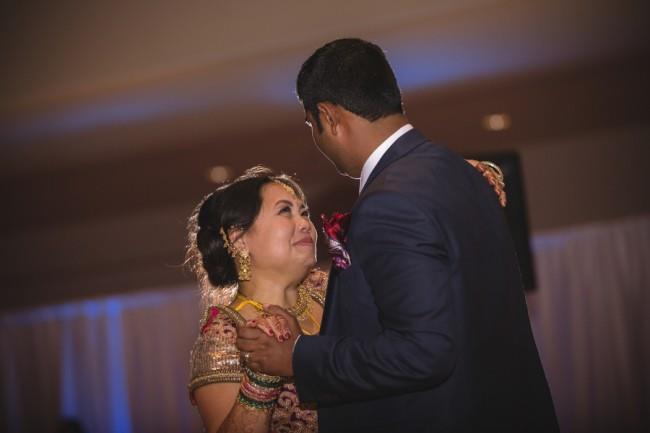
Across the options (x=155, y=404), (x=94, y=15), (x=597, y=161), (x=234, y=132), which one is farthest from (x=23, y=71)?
(x=597, y=161)

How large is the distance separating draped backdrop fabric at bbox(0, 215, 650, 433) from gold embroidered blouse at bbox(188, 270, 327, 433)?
4534mm

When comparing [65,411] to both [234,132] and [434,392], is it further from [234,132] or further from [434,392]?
[434,392]

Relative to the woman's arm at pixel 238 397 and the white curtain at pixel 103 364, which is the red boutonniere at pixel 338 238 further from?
the white curtain at pixel 103 364

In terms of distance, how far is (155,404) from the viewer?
7820 mm

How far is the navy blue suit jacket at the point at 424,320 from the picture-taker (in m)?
1.78

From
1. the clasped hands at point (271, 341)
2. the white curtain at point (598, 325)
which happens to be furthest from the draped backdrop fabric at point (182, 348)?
the clasped hands at point (271, 341)

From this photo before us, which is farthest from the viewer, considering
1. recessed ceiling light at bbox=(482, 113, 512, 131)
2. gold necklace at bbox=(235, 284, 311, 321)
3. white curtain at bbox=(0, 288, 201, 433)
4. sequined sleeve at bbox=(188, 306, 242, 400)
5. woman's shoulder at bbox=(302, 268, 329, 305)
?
white curtain at bbox=(0, 288, 201, 433)

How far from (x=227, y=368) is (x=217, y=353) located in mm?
61

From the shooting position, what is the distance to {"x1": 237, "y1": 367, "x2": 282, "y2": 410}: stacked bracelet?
2328mm

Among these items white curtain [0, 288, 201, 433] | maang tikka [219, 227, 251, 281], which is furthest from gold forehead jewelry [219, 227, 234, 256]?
white curtain [0, 288, 201, 433]

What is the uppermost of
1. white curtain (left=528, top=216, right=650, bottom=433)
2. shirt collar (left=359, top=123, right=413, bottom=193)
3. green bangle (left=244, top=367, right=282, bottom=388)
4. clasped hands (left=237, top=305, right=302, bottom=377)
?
shirt collar (left=359, top=123, right=413, bottom=193)

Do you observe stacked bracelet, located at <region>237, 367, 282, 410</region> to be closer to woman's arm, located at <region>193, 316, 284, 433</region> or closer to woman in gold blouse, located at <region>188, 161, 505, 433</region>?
woman's arm, located at <region>193, 316, 284, 433</region>

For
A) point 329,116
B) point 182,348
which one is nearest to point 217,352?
point 329,116

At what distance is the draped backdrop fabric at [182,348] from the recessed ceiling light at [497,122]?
112cm
